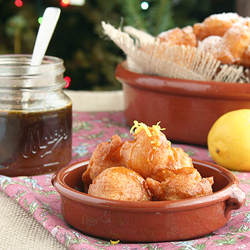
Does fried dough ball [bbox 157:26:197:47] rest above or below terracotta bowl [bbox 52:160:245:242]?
above

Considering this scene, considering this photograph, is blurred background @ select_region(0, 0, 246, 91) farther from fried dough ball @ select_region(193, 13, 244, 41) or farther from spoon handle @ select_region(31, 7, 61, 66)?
spoon handle @ select_region(31, 7, 61, 66)

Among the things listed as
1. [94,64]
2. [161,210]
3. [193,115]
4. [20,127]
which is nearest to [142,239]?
[161,210]

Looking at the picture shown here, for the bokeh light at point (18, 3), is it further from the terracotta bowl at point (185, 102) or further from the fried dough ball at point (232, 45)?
the fried dough ball at point (232, 45)

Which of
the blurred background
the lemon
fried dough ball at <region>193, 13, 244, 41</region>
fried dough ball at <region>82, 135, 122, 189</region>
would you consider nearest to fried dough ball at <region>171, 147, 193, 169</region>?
fried dough ball at <region>82, 135, 122, 189</region>

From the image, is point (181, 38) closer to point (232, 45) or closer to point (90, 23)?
point (232, 45)

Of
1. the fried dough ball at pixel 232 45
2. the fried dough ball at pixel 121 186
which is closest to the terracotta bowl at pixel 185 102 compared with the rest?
the fried dough ball at pixel 232 45
